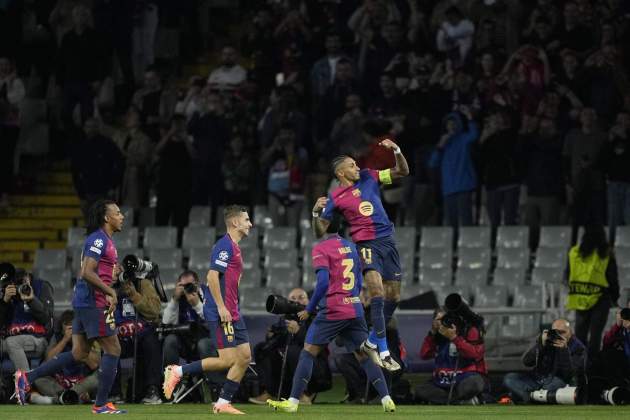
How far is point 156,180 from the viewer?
24.6m

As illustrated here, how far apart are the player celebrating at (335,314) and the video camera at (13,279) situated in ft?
13.9

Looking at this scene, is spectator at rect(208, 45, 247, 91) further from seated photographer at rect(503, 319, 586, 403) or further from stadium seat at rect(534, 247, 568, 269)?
seated photographer at rect(503, 319, 586, 403)

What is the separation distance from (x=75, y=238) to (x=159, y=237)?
1.41 meters

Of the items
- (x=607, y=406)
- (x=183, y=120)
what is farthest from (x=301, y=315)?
(x=183, y=120)

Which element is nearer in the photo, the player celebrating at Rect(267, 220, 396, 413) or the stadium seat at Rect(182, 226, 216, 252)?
the player celebrating at Rect(267, 220, 396, 413)

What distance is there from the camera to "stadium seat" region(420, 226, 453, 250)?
882 inches

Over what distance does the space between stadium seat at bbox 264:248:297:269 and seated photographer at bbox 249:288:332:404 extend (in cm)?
415

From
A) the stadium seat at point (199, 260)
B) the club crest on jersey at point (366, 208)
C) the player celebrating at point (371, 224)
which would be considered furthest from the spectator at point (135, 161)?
the club crest on jersey at point (366, 208)

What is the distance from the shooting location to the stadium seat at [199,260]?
23188 mm

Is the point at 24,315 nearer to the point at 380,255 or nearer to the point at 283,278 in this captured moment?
the point at 283,278

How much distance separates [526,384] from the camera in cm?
1831

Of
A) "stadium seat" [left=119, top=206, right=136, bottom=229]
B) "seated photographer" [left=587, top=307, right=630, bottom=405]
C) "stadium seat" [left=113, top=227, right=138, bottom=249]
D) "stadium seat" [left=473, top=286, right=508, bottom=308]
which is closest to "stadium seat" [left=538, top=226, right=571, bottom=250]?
"stadium seat" [left=473, top=286, right=508, bottom=308]

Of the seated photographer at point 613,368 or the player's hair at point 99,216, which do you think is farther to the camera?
the seated photographer at point 613,368

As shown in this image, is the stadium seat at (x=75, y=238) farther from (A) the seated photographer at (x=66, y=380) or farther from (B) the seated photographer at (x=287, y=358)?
(B) the seated photographer at (x=287, y=358)
